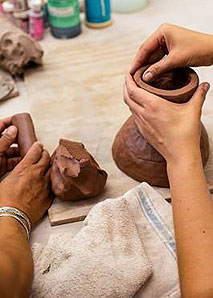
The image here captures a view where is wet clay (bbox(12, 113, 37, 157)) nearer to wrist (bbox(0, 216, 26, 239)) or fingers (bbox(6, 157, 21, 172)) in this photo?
fingers (bbox(6, 157, 21, 172))

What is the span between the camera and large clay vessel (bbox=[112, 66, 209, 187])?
1224 millimetres

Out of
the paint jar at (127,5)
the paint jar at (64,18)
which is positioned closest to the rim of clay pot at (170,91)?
the paint jar at (64,18)

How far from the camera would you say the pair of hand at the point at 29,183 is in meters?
1.22

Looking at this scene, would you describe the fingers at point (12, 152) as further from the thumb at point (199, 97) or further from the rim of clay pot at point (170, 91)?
the thumb at point (199, 97)

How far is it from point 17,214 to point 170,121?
0.41 metres

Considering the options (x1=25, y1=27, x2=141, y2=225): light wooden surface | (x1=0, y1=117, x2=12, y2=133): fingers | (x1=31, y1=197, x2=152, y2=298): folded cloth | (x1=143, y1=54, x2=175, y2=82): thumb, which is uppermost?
(x1=143, y1=54, x2=175, y2=82): thumb

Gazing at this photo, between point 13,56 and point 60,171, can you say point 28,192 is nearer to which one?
point 60,171

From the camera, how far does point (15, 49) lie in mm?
1734

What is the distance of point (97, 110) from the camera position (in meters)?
1.61

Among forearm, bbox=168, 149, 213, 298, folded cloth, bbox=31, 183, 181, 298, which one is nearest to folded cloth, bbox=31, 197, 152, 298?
folded cloth, bbox=31, 183, 181, 298

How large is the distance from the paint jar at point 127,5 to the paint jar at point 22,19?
1.31 ft

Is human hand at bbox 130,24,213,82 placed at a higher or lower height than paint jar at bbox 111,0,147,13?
higher

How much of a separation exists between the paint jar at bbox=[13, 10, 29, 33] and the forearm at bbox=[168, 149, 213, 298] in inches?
44.8

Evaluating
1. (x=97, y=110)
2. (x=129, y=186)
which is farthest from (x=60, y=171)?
(x=97, y=110)
